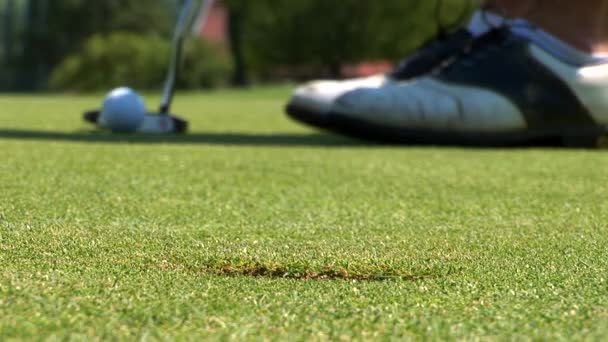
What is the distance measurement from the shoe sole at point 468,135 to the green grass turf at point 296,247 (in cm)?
71

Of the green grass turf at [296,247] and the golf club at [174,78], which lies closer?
the green grass turf at [296,247]

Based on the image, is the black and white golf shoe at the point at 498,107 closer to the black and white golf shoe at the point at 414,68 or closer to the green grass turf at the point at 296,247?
the black and white golf shoe at the point at 414,68

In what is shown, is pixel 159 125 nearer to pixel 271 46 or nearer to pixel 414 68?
pixel 414 68

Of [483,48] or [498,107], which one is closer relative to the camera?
[498,107]

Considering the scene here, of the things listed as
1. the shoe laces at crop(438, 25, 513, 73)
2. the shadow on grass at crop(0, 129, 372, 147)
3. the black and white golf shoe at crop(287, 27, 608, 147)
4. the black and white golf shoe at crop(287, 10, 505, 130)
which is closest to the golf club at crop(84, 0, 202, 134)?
the shadow on grass at crop(0, 129, 372, 147)

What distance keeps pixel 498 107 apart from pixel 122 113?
1805mm

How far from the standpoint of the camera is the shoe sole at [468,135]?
4.46 metres

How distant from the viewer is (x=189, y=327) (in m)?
1.29

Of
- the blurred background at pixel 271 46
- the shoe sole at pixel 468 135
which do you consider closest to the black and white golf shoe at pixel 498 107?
the shoe sole at pixel 468 135

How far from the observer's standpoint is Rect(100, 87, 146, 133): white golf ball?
5012 millimetres

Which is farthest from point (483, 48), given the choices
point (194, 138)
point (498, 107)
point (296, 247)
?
point (296, 247)

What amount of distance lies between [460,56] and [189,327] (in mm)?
3684

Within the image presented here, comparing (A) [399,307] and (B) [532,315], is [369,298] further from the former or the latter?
(B) [532,315]

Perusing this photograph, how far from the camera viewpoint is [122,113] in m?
5.02
